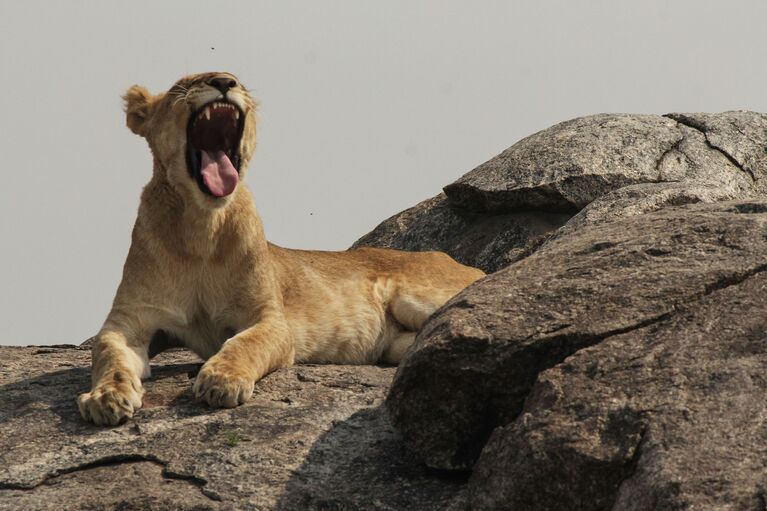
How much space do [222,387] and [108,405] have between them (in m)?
0.62

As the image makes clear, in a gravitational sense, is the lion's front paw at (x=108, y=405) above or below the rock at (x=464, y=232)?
below

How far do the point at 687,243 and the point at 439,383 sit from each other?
1.49 metres

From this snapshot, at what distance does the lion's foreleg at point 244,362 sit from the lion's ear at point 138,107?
5.53 ft

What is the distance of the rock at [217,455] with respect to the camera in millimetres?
5664

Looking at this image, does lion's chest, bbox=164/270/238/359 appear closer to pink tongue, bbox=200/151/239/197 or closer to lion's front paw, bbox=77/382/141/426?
pink tongue, bbox=200/151/239/197

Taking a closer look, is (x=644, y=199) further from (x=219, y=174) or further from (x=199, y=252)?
(x=199, y=252)

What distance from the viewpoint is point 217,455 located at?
19.9 feet

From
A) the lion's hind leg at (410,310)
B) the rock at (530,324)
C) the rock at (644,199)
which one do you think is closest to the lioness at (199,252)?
the lion's hind leg at (410,310)

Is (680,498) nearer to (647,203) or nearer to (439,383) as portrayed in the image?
(439,383)

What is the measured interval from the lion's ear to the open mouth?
48 cm

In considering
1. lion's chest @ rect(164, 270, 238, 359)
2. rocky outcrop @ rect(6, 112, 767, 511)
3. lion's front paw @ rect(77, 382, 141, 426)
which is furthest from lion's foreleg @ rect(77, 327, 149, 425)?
lion's chest @ rect(164, 270, 238, 359)

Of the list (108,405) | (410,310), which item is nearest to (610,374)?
(108,405)

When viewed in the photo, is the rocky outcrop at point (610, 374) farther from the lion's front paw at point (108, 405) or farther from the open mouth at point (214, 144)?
the open mouth at point (214, 144)

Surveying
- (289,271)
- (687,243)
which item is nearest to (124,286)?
(289,271)
